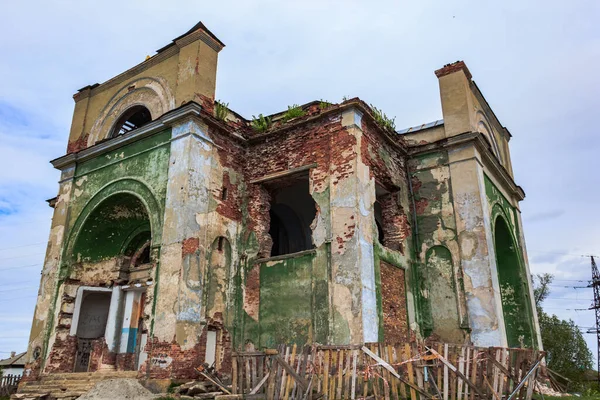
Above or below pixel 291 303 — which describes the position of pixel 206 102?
above

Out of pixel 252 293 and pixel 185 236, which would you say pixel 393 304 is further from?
pixel 185 236

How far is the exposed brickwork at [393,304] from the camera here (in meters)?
11.3

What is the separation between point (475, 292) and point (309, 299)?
414cm

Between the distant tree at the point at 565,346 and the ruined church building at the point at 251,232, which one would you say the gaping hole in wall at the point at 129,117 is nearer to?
the ruined church building at the point at 251,232

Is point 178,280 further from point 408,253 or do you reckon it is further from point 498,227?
point 498,227

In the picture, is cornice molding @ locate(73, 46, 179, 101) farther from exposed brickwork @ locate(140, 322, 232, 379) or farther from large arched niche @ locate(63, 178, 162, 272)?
exposed brickwork @ locate(140, 322, 232, 379)

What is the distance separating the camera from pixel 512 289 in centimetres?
1513

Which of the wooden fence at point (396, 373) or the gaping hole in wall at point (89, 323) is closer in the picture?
the wooden fence at point (396, 373)

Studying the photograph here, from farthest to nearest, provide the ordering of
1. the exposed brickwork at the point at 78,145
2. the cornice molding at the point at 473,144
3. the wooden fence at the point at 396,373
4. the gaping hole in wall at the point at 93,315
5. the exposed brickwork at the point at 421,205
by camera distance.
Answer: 1. the exposed brickwork at the point at 78,145
2. the gaping hole in wall at the point at 93,315
3. the exposed brickwork at the point at 421,205
4. the cornice molding at the point at 473,144
5. the wooden fence at the point at 396,373

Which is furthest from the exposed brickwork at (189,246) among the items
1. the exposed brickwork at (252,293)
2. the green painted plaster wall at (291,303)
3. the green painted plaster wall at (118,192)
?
the green painted plaster wall at (291,303)

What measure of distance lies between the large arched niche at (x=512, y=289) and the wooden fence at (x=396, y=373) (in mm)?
6813

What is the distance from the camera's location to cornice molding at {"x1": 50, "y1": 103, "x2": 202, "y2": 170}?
39.2 ft

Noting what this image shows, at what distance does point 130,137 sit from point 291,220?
226 inches

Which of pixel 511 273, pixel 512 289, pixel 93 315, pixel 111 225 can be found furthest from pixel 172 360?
pixel 511 273
